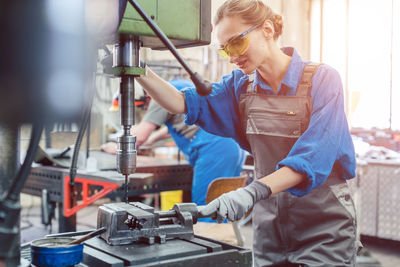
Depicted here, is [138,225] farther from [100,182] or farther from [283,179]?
[100,182]

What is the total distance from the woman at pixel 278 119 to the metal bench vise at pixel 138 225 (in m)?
0.41

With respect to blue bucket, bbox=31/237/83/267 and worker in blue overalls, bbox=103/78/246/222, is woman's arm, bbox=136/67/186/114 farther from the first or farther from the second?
worker in blue overalls, bbox=103/78/246/222

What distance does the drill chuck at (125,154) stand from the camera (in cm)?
79

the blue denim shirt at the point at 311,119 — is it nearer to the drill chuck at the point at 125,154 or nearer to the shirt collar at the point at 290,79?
the shirt collar at the point at 290,79

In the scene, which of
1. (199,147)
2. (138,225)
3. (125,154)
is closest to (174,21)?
(125,154)

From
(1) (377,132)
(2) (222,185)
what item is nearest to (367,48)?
(1) (377,132)

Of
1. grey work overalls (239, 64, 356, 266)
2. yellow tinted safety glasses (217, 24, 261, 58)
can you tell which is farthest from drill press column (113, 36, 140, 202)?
grey work overalls (239, 64, 356, 266)

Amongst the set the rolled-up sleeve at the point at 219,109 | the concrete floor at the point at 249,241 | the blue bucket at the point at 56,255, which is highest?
the rolled-up sleeve at the point at 219,109

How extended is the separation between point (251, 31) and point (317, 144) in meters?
0.42

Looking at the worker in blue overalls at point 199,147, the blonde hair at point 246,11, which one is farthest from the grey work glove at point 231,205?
the worker in blue overalls at point 199,147

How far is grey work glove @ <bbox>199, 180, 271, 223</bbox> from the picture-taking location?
2.95 ft

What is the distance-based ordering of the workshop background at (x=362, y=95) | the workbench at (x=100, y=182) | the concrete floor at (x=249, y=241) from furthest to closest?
the workshop background at (x=362, y=95), the concrete floor at (x=249, y=241), the workbench at (x=100, y=182)

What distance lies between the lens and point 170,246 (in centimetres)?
75

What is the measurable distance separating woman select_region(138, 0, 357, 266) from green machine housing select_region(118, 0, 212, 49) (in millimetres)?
341
